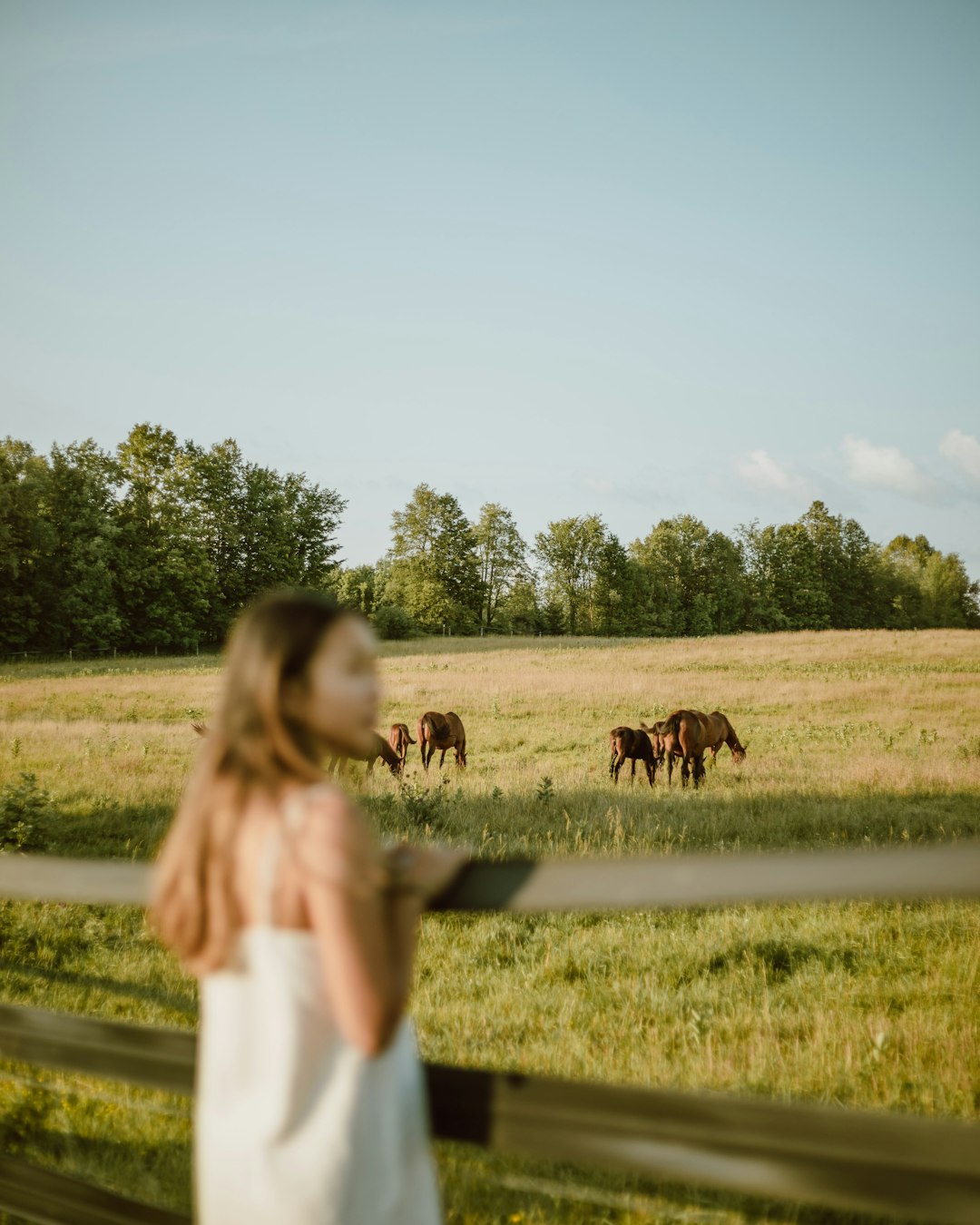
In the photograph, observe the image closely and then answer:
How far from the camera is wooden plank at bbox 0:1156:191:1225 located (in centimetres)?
206

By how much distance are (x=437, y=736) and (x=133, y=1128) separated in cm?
1191

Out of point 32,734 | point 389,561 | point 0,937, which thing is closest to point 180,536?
point 389,561

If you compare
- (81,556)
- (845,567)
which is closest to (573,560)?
(845,567)

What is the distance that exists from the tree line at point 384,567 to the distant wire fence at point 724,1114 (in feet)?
181

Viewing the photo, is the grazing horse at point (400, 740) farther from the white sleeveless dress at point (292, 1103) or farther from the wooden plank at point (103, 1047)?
the white sleeveless dress at point (292, 1103)

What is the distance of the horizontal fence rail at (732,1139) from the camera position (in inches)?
54.7

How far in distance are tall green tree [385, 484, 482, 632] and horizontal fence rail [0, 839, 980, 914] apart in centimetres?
7316

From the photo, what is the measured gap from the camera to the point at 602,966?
6.02 metres

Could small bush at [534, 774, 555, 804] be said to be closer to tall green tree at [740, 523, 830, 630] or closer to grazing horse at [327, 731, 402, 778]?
grazing horse at [327, 731, 402, 778]

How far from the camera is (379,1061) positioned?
1.46 m

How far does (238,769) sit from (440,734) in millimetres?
14378

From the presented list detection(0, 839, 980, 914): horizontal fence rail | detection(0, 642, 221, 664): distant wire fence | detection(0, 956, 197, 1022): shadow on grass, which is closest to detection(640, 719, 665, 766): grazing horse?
detection(0, 956, 197, 1022): shadow on grass

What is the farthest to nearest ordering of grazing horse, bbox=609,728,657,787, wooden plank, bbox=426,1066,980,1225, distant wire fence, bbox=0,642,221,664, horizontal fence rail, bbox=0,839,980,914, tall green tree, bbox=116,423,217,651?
tall green tree, bbox=116,423,217,651 → distant wire fence, bbox=0,642,221,664 → grazing horse, bbox=609,728,657,787 → wooden plank, bbox=426,1066,980,1225 → horizontal fence rail, bbox=0,839,980,914

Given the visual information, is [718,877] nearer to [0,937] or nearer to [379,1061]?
[379,1061]
